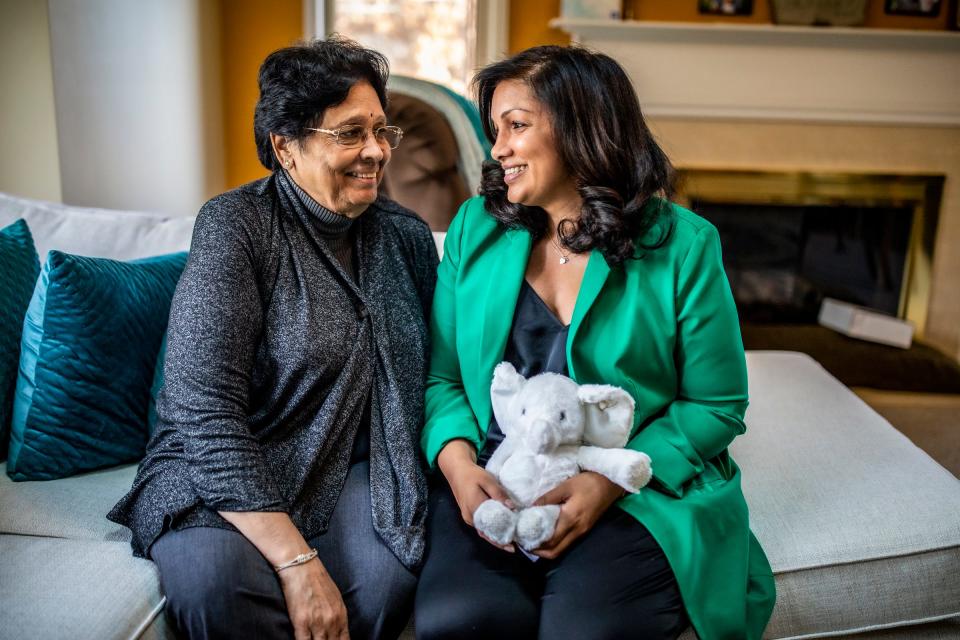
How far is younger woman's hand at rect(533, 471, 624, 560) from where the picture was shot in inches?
43.9

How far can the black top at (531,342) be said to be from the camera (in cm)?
129

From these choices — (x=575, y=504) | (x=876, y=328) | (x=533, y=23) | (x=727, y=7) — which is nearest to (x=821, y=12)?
(x=727, y=7)

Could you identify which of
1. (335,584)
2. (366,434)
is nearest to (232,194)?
(366,434)

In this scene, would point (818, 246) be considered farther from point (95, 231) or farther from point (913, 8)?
point (95, 231)

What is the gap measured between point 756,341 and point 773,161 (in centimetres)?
78

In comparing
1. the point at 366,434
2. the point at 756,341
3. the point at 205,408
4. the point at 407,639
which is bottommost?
the point at 756,341

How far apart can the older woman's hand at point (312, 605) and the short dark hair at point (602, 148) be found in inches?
25.3

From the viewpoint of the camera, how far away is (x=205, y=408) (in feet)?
3.75

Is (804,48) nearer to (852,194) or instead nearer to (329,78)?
(852,194)

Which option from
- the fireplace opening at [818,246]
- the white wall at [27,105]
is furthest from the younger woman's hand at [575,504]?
the fireplace opening at [818,246]

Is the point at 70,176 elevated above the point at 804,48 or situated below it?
below

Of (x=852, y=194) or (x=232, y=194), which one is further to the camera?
(x=852, y=194)

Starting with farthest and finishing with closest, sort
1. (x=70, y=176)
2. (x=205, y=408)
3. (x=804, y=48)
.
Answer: (x=804, y=48), (x=70, y=176), (x=205, y=408)

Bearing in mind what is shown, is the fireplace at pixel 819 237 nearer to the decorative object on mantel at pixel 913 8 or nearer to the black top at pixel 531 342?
the decorative object on mantel at pixel 913 8
